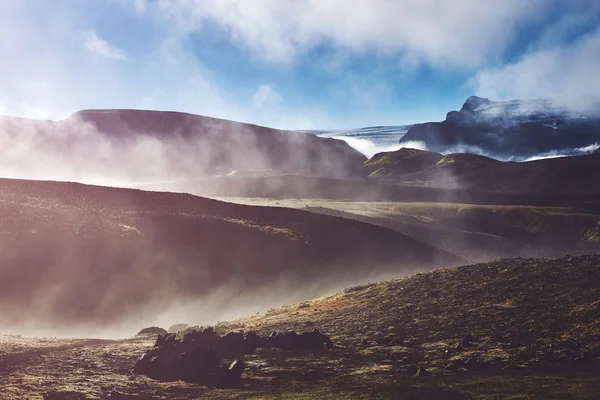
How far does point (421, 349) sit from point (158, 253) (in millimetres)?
34732

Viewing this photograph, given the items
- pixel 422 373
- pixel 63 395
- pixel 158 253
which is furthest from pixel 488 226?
pixel 63 395

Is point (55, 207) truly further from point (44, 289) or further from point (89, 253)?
point (44, 289)

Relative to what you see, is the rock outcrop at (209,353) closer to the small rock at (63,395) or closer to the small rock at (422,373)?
the small rock at (63,395)

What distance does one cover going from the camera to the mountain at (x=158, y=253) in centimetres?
4191

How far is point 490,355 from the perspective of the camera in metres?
21.4

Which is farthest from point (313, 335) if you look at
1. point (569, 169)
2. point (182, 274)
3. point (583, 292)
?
point (569, 169)

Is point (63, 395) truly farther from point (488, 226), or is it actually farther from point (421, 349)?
point (488, 226)

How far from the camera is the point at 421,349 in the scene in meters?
23.6

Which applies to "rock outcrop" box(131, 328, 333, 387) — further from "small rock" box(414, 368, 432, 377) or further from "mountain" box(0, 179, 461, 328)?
"mountain" box(0, 179, 461, 328)

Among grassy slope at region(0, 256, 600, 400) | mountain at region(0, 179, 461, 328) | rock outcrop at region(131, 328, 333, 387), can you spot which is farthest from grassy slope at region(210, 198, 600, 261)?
rock outcrop at region(131, 328, 333, 387)

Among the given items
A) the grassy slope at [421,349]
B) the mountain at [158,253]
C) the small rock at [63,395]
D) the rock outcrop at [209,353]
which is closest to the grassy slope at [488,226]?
the mountain at [158,253]

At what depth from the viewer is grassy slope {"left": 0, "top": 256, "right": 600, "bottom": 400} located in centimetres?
1812

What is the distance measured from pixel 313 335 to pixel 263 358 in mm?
3139

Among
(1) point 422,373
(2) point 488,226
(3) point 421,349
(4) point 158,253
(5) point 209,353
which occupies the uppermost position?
(4) point 158,253
